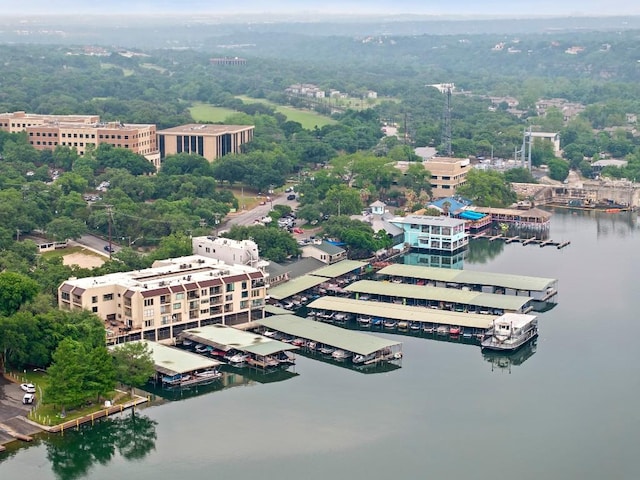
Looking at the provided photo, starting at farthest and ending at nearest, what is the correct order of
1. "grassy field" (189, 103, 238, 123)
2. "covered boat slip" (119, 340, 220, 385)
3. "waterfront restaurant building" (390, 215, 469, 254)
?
"grassy field" (189, 103, 238, 123)
"waterfront restaurant building" (390, 215, 469, 254)
"covered boat slip" (119, 340, 220, 385)

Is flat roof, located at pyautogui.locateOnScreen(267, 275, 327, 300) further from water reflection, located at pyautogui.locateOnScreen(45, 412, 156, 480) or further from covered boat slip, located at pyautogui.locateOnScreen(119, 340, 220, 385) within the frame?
water reflection, located at pyautogui.locateOnScreen(45, 412, 156, 480)

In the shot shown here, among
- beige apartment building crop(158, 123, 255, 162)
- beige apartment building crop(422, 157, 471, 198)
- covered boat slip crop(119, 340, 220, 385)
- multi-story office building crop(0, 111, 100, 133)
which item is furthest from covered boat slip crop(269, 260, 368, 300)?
multi-story office building crop(0, 111, 100, 133)

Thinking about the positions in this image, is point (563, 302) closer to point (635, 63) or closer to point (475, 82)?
point (475, 82)

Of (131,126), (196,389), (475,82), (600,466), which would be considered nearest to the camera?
(600,466)

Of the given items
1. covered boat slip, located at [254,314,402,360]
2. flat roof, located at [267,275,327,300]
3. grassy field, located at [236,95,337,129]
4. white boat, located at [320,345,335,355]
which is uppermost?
covered boat slip, located at [254,314,402,360]

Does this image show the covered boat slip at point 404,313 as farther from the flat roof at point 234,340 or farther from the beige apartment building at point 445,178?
the beige apartment building at point 445,178

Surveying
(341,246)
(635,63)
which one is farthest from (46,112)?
(635,63)

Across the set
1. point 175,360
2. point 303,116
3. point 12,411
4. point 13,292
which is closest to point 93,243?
point 13,292
